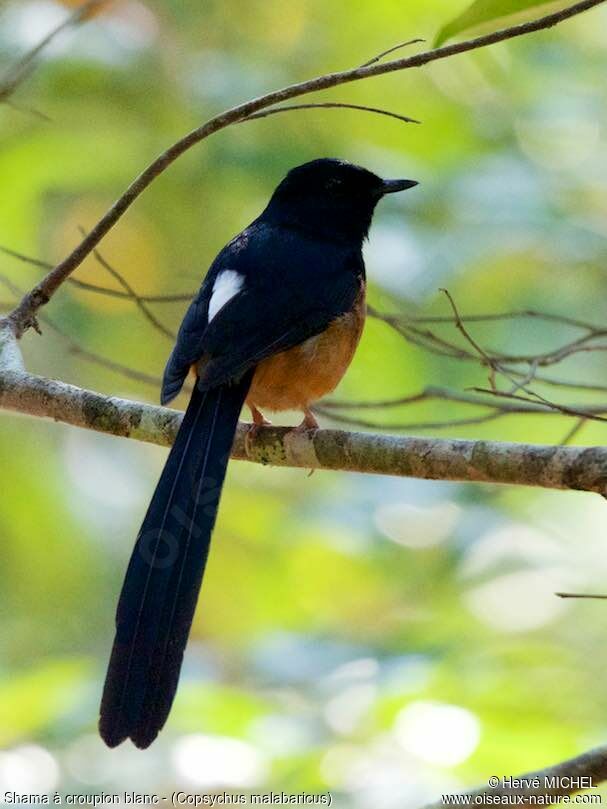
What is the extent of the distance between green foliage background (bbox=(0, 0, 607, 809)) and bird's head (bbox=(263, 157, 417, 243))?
20.4 inches

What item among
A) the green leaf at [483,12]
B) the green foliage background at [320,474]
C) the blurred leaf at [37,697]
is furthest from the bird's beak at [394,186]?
the blurred leaf at [37,697]

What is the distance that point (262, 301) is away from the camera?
4.25m

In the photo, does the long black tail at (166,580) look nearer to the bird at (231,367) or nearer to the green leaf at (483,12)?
the bird at (231,367)

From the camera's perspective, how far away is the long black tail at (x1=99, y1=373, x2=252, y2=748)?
10.6ft

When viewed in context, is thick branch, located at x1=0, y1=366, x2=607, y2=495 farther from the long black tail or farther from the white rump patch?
the white rump patch

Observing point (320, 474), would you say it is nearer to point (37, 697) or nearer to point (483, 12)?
point (37, 697)

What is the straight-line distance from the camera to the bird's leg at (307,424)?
3.94 meters

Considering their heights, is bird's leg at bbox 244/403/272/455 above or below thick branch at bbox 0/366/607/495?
above

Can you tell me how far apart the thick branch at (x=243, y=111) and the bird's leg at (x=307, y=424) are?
872 mm

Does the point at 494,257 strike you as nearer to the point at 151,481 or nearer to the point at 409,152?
the point at 409,152

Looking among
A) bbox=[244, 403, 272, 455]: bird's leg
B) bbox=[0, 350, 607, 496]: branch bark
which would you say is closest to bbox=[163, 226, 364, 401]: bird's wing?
bbox=[0, 350, 607, 496]: branch bark

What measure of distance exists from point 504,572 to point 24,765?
2267 millimetres

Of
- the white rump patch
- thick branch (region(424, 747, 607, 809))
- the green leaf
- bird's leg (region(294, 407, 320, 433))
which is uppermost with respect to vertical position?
the white rump patch

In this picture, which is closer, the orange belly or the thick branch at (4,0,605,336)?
the thick branch at (4,0,605,336)
